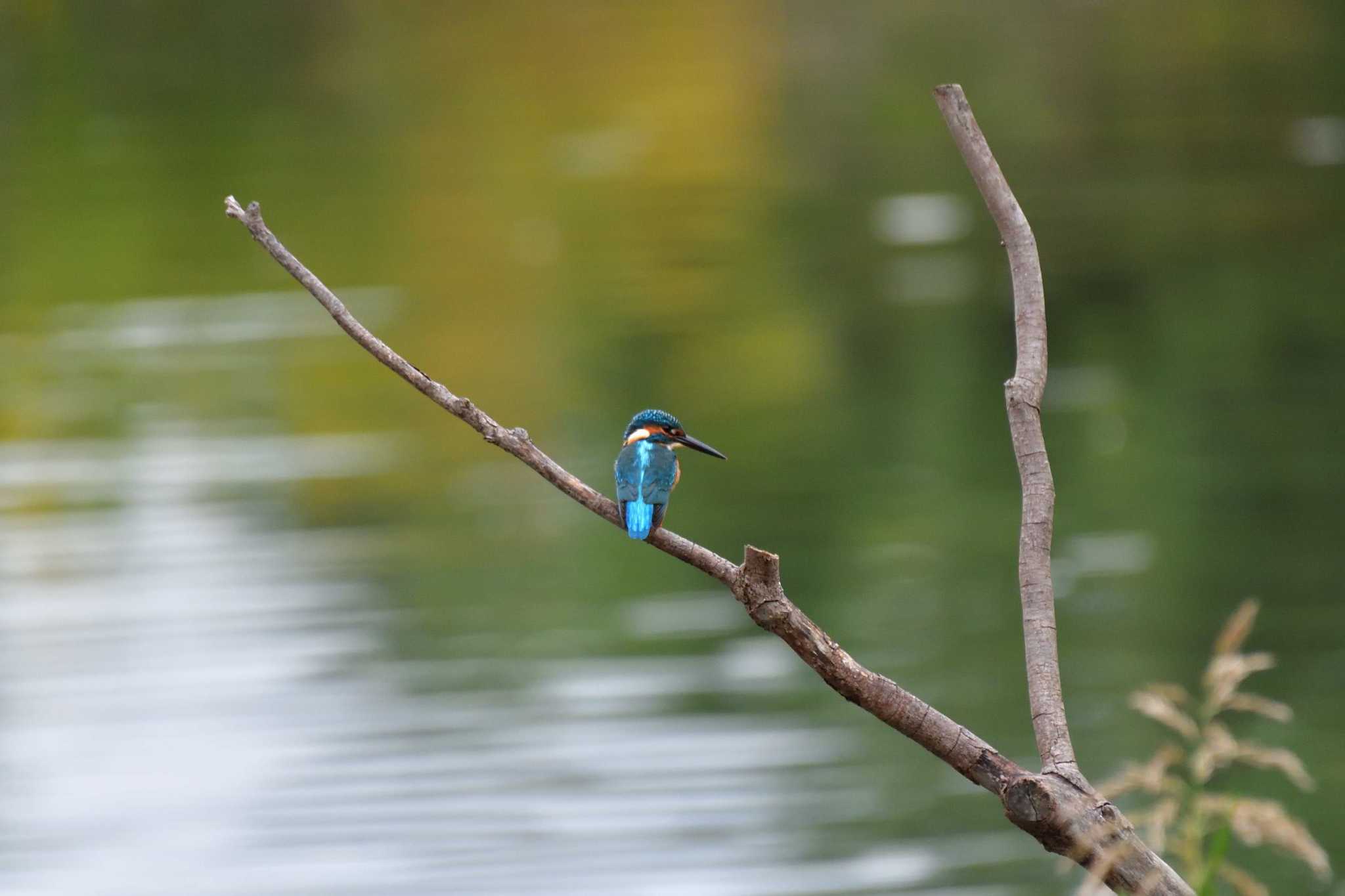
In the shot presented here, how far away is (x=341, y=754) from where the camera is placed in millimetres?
6598

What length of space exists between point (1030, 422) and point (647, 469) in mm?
1018

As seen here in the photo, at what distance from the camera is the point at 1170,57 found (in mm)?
20750

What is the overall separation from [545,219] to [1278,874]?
35.1 feet

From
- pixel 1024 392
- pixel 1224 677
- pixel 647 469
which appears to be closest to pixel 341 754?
pixel 647 469

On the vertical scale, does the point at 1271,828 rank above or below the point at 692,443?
below

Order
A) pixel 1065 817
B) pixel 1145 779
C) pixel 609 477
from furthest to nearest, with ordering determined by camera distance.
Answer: pixel 609 477 < pixel 1145 779 < pixel 1065 817

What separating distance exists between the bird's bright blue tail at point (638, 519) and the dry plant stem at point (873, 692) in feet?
1.68

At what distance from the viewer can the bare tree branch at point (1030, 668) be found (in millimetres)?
1441

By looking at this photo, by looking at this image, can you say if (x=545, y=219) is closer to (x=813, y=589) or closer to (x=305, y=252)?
Answer: (x=305, y=252)

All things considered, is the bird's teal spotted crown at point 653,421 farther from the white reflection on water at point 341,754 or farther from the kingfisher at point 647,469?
the white reflection on water at point 341,754

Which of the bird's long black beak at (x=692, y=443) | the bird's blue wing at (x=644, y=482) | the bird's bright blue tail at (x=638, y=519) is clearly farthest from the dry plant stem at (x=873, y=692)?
the bird's long black beak at (x=692, y=443)

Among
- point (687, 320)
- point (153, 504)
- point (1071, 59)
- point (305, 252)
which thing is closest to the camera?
point (153, 504)

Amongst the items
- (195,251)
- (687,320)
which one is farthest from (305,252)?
(687,320)

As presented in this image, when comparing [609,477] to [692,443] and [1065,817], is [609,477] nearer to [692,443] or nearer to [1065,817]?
[692,443]
